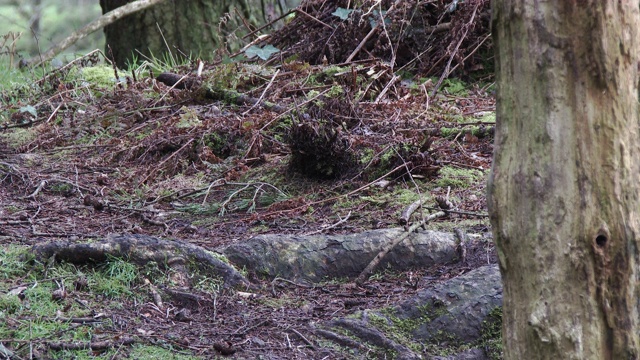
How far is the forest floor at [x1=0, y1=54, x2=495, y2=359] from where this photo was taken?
3064 mm

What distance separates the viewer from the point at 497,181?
7.03 ft

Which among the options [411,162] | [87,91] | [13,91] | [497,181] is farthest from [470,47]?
[497,181]

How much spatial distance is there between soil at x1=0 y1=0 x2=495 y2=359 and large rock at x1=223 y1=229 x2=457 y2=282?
0.07m

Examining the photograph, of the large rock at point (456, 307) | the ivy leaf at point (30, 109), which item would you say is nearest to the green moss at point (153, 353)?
the large rock at point (456, 307)

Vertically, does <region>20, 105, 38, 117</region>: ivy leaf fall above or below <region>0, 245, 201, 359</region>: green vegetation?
above

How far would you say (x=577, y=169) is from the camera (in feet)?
6.61

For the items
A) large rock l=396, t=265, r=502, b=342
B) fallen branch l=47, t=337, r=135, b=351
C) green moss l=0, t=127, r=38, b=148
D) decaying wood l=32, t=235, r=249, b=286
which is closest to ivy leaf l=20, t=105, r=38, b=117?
green moss l=0, t=127, r=38, b=148

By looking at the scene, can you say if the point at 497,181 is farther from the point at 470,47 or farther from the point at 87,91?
the point at 87,91

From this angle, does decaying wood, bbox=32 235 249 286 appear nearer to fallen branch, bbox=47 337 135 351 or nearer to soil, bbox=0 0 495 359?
soil, bbox=0 0 495 359

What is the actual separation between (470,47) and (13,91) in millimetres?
4663

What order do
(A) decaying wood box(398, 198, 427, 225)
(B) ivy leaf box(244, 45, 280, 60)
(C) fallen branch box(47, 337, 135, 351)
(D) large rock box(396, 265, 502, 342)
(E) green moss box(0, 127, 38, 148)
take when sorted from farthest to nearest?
1. (B) ivy leaf box(244, 45, 280, 60)
2. (E) green moss box(0, 127, 38, 148)
3. (A) decaying wood box(398, 198, 427, 225)
4. (D) large rock box(396, 265, 502, 342)
5. (C) fallen branch box(47, 337, 135, 351)

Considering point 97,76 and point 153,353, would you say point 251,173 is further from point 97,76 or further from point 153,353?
point 97,76

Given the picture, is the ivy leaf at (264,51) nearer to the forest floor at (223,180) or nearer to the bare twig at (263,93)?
the forest floor at (223,180)

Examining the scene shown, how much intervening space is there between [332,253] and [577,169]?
1894 millimetres
